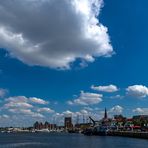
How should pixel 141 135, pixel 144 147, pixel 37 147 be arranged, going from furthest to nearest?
pixel 141 135 < pixel 37 147 < pixel 144 147

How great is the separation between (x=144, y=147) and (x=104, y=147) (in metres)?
13.2

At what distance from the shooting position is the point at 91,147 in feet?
391

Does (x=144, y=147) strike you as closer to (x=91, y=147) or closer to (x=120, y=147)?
(x=120, y=147)

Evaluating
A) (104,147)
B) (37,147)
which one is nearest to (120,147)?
(104,147)

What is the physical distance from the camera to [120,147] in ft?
396

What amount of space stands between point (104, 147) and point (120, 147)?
563cm

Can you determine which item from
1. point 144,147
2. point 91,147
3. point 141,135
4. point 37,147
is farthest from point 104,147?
point 141,135

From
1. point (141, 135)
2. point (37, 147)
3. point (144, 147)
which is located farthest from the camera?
point (141, 135)

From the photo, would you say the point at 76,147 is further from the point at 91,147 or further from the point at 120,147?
the point at 120,147

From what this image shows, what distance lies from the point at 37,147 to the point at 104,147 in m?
24.2

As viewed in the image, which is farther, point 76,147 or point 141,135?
point 141,135

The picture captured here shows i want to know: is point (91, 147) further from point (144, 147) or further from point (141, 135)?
point (141, 135)

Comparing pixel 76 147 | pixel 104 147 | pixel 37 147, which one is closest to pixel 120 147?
pixel 104 147

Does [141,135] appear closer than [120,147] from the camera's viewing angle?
No
